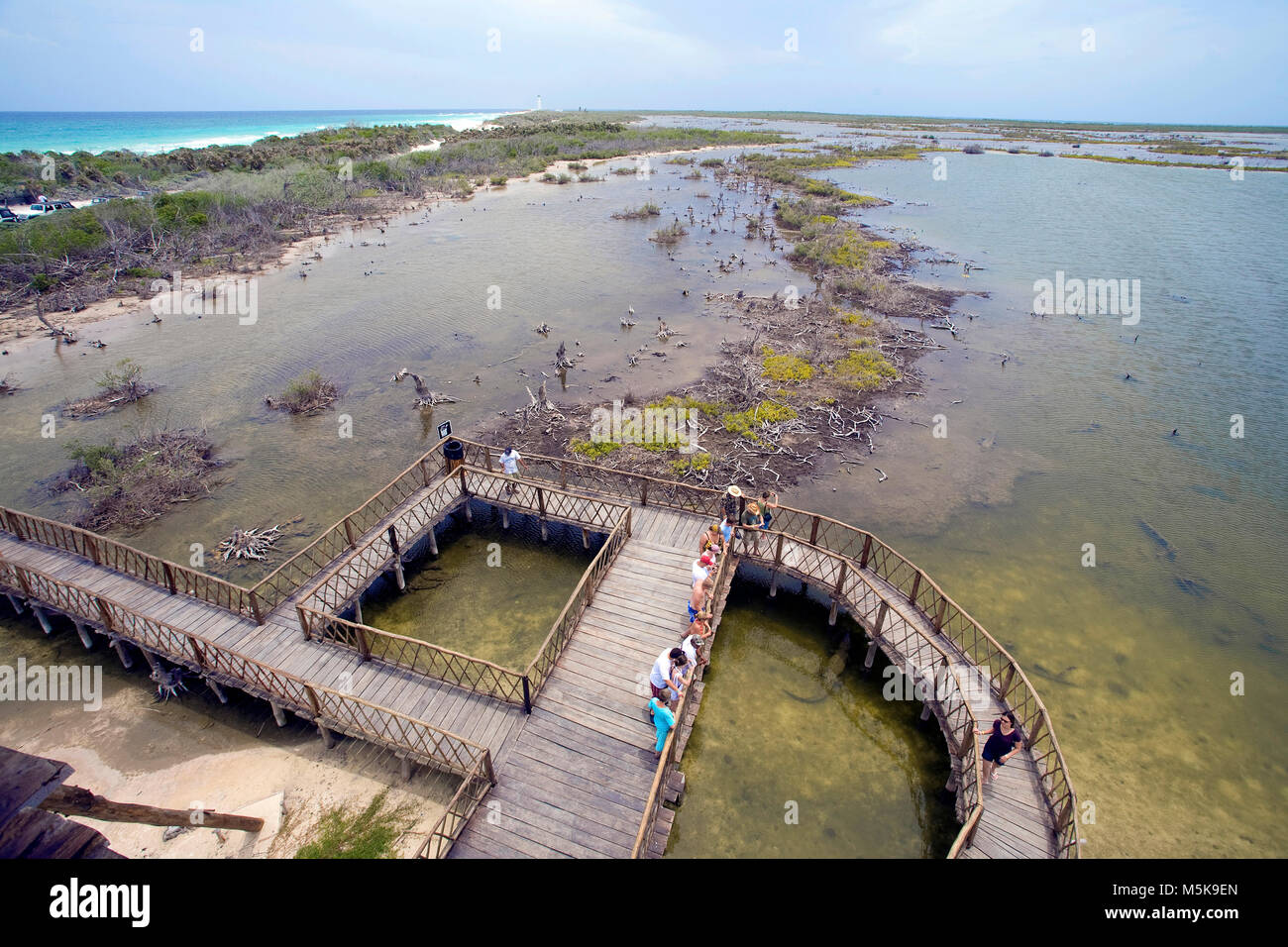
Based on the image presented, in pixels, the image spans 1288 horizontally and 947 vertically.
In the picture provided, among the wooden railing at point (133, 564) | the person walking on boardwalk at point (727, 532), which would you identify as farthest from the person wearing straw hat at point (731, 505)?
the wooden railing at point (133, 564)

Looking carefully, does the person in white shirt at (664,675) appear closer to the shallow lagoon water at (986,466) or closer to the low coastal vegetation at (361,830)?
the shallow lagoon water at (986,466)

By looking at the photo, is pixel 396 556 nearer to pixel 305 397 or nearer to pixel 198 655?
pixel 198 655

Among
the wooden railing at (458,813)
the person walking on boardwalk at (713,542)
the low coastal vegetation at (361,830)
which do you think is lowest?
the low coastal vegetation at (361,830)

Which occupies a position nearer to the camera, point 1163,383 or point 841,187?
point 1163,383

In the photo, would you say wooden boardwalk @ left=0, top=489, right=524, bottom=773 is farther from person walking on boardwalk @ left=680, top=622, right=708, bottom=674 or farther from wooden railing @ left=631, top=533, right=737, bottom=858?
person walking on boardwalk @ left=680, top=622, right=708, bottom=674

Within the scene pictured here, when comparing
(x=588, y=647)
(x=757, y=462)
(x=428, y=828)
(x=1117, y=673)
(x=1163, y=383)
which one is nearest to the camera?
(x=428, y=828)

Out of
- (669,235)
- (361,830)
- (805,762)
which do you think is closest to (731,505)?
(805,762)

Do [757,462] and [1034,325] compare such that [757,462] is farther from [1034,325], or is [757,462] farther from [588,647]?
[1034,325]

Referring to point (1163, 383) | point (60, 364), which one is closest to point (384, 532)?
point (60, 364)
